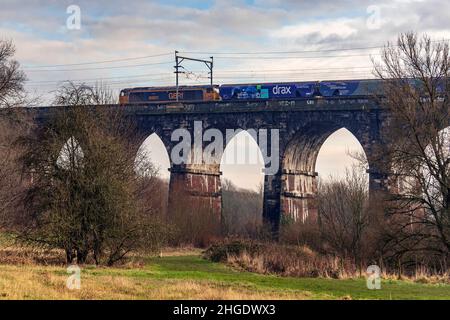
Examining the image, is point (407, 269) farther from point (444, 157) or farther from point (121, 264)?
point (121, 264)

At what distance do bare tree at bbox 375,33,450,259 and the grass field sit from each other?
7.08m

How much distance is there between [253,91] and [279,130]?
6310 mm

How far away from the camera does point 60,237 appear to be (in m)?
29.0

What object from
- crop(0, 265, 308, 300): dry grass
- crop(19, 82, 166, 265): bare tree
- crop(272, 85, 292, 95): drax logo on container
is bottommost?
crop(0, 265, 308, 300): dry grass

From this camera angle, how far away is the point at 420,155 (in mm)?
30828

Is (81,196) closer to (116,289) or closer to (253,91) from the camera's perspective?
(116,289)

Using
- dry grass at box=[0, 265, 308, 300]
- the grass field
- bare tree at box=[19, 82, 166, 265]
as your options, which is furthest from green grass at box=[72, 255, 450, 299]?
bare tree at box=[19, 82, 166, 265]

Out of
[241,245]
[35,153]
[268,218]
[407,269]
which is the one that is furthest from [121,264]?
[268,218]

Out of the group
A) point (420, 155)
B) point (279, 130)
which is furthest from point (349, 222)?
point (279, 130)

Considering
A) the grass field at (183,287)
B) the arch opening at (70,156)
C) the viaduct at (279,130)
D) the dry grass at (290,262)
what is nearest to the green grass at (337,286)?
the grass field at (183,287)

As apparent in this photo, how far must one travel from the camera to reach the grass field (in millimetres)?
18203

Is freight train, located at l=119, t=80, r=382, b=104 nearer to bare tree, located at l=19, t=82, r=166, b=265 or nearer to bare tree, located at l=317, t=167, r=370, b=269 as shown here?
bare tree, located at l=317, t=167, r=370, b=269

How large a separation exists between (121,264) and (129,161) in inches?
160

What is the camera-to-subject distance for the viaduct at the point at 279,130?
1980 inches
